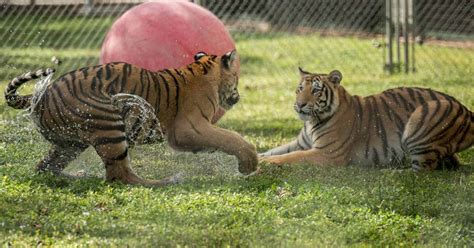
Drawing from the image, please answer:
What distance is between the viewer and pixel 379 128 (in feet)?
27.9

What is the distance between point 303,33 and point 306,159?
8.15 meters

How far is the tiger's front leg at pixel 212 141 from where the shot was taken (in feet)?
25.2

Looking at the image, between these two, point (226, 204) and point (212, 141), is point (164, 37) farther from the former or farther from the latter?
point (226, 204)

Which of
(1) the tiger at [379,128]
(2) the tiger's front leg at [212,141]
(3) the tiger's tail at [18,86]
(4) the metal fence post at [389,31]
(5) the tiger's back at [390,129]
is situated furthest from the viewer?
(4) the metal fence post at [389,31]

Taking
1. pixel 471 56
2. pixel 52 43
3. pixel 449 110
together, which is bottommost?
pixel 52 43

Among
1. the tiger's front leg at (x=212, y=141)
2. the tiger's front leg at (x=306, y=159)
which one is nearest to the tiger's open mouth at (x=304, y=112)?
the tiger's front leg at (x=306, y=159)

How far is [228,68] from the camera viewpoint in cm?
822

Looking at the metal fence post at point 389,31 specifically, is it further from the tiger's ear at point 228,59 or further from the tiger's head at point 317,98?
the tiger's ear at point 228,59

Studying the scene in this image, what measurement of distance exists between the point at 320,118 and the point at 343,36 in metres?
8.34

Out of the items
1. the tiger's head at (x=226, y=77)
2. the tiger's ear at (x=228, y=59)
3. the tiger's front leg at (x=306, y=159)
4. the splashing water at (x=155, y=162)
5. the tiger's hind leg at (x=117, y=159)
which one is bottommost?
the splashing water at (x=155, y=162)

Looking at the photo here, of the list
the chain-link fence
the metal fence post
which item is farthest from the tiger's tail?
Result: the metal fence post

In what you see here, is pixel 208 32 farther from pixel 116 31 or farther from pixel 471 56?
pixel 471 56

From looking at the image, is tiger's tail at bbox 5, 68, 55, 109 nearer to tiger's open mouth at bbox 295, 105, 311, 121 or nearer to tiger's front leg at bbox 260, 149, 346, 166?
tiger's front leg at bbox 260, 149, 346, 166

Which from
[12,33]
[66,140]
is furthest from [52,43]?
[66,140]
